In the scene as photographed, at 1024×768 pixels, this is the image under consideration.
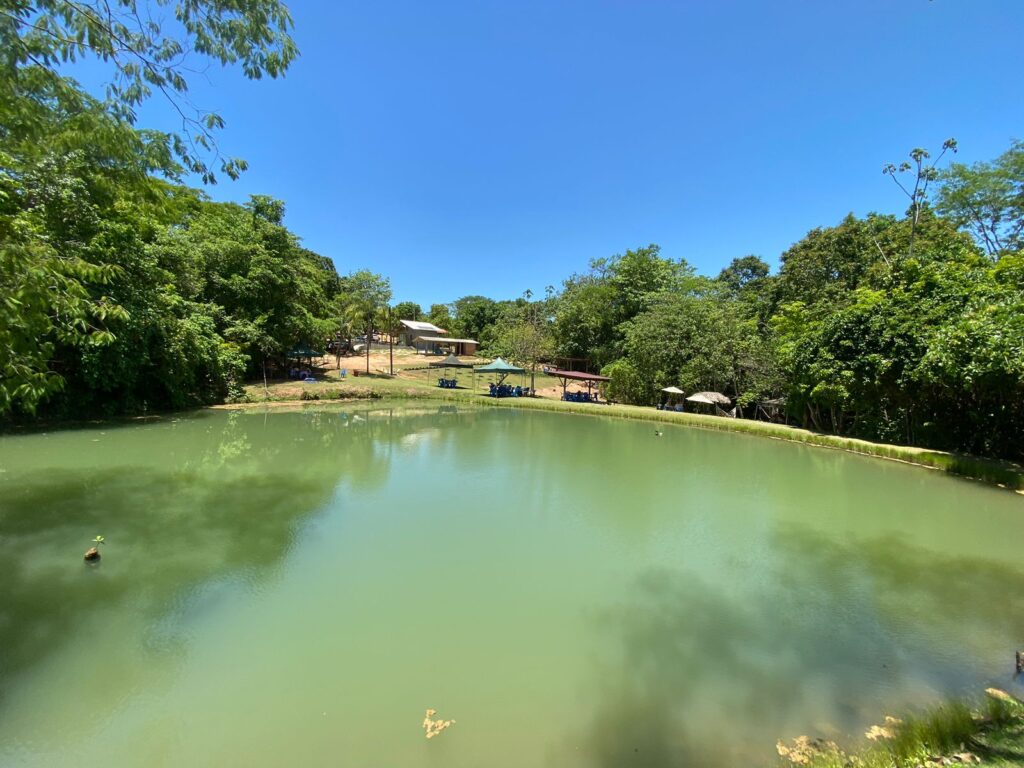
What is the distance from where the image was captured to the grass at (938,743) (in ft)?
9.53

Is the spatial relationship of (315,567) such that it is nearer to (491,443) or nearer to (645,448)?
(491,443)

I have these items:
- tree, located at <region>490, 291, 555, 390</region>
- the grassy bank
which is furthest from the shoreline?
tree, located at <region>490, 291, 555, 390</region>

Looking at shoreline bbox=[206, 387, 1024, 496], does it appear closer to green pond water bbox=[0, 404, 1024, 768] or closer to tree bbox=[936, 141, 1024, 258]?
green pond water bbox=[0, 404, 1024, 768]

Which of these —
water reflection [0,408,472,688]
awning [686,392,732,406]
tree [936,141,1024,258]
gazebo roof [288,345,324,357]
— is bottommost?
water reflection [0,408,472,688]

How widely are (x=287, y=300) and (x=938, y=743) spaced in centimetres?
2969

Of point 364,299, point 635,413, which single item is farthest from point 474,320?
point 635,413

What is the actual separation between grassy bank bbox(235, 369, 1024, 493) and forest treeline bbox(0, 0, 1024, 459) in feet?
4.96

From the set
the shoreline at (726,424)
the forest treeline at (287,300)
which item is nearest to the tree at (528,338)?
the forest treeline at (287,300)

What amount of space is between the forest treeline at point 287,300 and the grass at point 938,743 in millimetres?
5503

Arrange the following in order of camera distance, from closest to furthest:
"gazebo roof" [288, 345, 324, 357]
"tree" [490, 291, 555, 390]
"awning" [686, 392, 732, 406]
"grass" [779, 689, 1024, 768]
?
"grass" [779, 689, 1024, 768], "awning" [686, 392, 732, 406], "gazebo roof" [288, 345, 324, 357], "tree" [490, 291, 555, 390]

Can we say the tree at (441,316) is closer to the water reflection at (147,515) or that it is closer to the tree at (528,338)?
the tree at (528,338)

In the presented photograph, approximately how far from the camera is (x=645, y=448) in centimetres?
1483

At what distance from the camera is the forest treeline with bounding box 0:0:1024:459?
3598mm

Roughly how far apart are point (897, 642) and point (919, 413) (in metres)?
13.0
